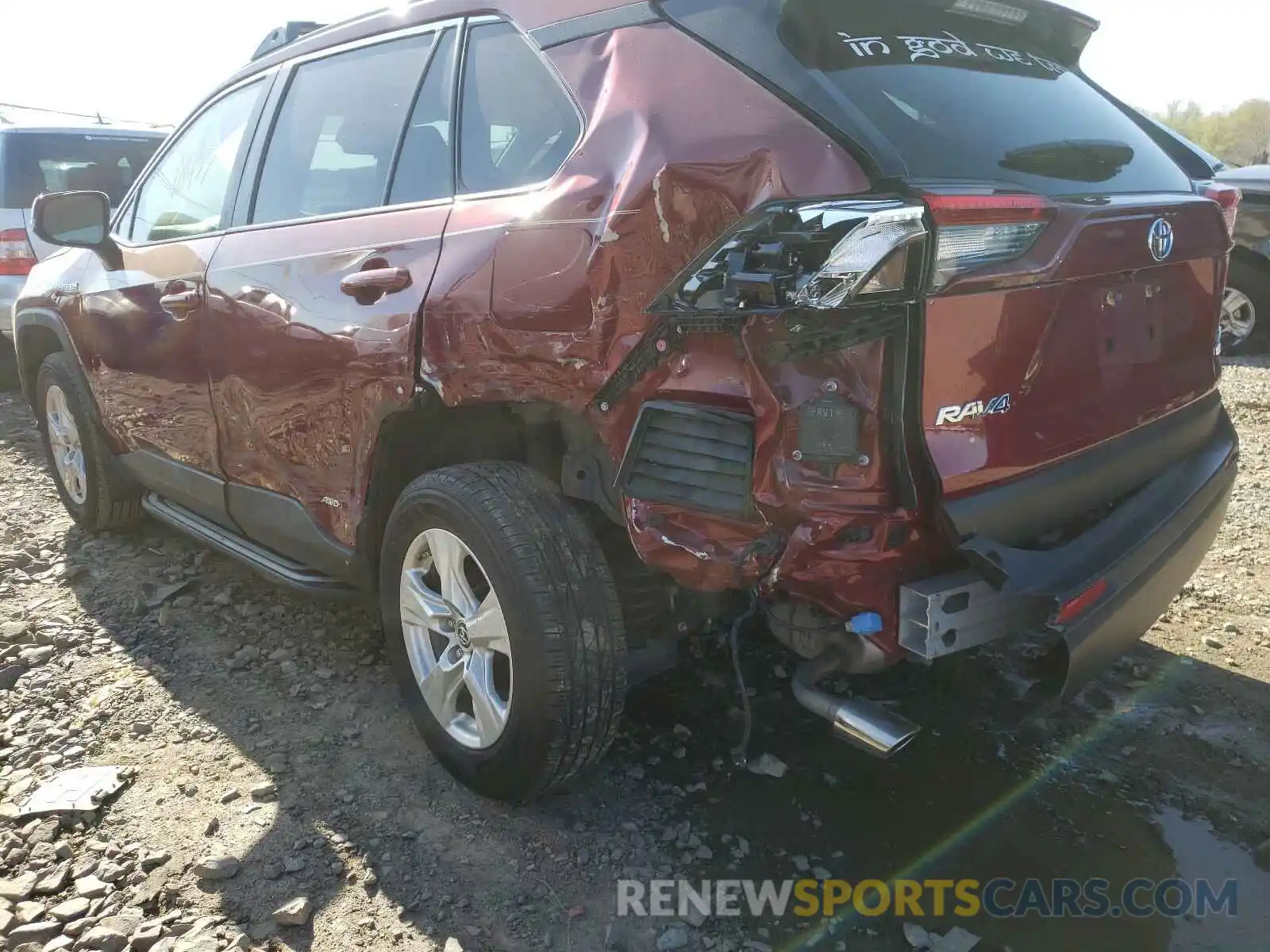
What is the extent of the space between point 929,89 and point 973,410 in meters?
0.74

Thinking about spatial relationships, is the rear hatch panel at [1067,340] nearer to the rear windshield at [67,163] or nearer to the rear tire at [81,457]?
the rear tire at [81,457]

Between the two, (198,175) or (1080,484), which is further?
(198,175)

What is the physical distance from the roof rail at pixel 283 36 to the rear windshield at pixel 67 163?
167 inches

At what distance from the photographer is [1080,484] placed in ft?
6.97

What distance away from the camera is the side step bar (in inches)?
121

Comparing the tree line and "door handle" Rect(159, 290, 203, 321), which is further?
the tree line

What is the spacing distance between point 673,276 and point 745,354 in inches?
9.2

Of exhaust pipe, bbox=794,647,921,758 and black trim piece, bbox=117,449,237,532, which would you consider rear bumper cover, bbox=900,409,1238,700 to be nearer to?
exhaust pipe, bbox=794,647,921,758

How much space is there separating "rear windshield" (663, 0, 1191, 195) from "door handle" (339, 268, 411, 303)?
0.95 meters

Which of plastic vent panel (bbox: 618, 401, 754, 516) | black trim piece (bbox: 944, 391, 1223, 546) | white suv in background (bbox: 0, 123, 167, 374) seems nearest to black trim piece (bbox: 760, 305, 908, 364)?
plastic vent panel (bbox: 618, 401, 754, 516)

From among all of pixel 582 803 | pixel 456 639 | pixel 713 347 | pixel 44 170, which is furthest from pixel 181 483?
pixel 44 170

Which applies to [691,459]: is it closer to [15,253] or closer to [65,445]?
[65,445]

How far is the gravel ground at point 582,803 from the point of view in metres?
2.19

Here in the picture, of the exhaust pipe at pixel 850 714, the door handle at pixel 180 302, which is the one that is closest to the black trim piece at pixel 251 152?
the door handle at pixel 180 302
